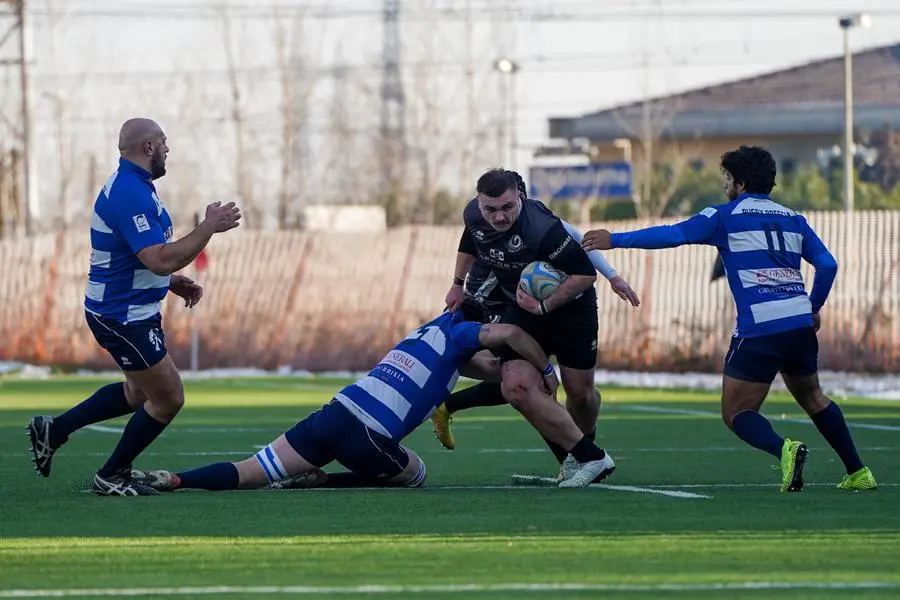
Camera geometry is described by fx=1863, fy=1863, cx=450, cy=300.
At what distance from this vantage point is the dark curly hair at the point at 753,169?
34.3 feet

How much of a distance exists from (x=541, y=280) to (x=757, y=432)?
1.49 metres

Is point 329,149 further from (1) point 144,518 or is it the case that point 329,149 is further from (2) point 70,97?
(1) point 144,518

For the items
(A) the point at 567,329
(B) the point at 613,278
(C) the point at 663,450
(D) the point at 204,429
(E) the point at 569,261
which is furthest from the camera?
(D) the point at 204,429

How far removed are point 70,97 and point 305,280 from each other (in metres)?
A: 27.5

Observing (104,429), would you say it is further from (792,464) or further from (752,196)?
(792,464)

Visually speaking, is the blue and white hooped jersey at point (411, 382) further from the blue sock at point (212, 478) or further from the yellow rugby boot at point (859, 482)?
the yellow rugby boot at point (859, 482)

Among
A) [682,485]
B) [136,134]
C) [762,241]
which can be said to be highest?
[136,134]

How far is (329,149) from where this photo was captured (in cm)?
6050

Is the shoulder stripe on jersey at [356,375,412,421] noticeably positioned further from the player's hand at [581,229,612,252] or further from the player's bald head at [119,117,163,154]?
the player's bald head at [119,117,163,154]

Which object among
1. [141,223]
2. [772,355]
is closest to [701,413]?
[772,355]

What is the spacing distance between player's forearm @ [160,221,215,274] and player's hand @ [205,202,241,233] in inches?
1.9

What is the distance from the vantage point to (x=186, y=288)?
11.3 m

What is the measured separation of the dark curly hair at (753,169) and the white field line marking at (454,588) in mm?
4116

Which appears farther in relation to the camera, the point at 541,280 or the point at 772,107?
the point at 772,107
